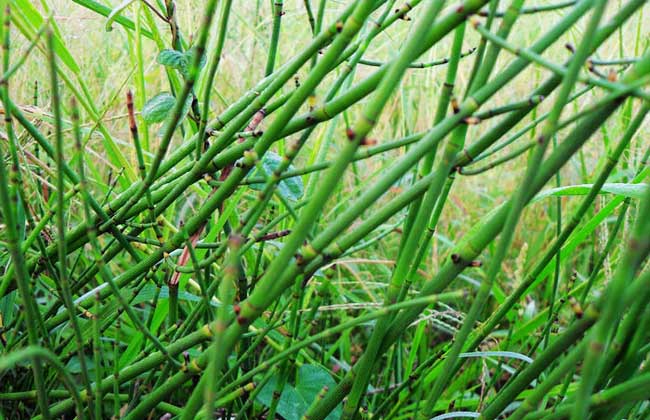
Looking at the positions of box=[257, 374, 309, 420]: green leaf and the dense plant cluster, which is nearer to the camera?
the dense plant cluster

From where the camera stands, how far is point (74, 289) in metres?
0.62

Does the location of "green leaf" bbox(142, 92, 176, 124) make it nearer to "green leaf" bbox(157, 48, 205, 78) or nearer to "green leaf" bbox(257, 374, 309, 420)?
"green leaf" bbox(157, 48, 205, 78)

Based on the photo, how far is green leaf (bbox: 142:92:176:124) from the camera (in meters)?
0.60

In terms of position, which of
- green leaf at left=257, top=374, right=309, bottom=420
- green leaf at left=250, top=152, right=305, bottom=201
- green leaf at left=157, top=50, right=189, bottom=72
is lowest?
green leaf at left=257, top=374, right=309, bottom=420

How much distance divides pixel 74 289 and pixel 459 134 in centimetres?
41

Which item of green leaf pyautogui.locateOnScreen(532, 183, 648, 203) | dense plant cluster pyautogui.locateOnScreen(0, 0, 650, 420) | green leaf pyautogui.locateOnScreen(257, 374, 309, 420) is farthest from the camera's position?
green leaf pyautogui.locateOnScreen(257, 374, 309, 420)

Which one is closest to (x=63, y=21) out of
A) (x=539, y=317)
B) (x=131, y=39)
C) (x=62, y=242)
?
(x=131, y=39)

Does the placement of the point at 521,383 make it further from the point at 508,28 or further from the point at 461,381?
the point at 461,381

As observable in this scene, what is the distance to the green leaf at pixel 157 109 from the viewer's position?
603 millimetres

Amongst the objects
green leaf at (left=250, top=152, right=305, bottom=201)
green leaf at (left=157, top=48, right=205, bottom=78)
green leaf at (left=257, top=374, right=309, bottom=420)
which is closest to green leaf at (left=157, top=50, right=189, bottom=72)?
green leaf at (left=157, top=48, right=205, bottom=78)

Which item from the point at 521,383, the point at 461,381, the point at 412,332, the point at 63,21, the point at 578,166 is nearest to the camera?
the point at 521,383

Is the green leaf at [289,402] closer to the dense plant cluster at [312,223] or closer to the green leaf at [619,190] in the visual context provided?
the dense plant cluster at [312,223]

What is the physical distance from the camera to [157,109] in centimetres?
61

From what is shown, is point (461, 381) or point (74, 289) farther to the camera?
point (461, 381)
